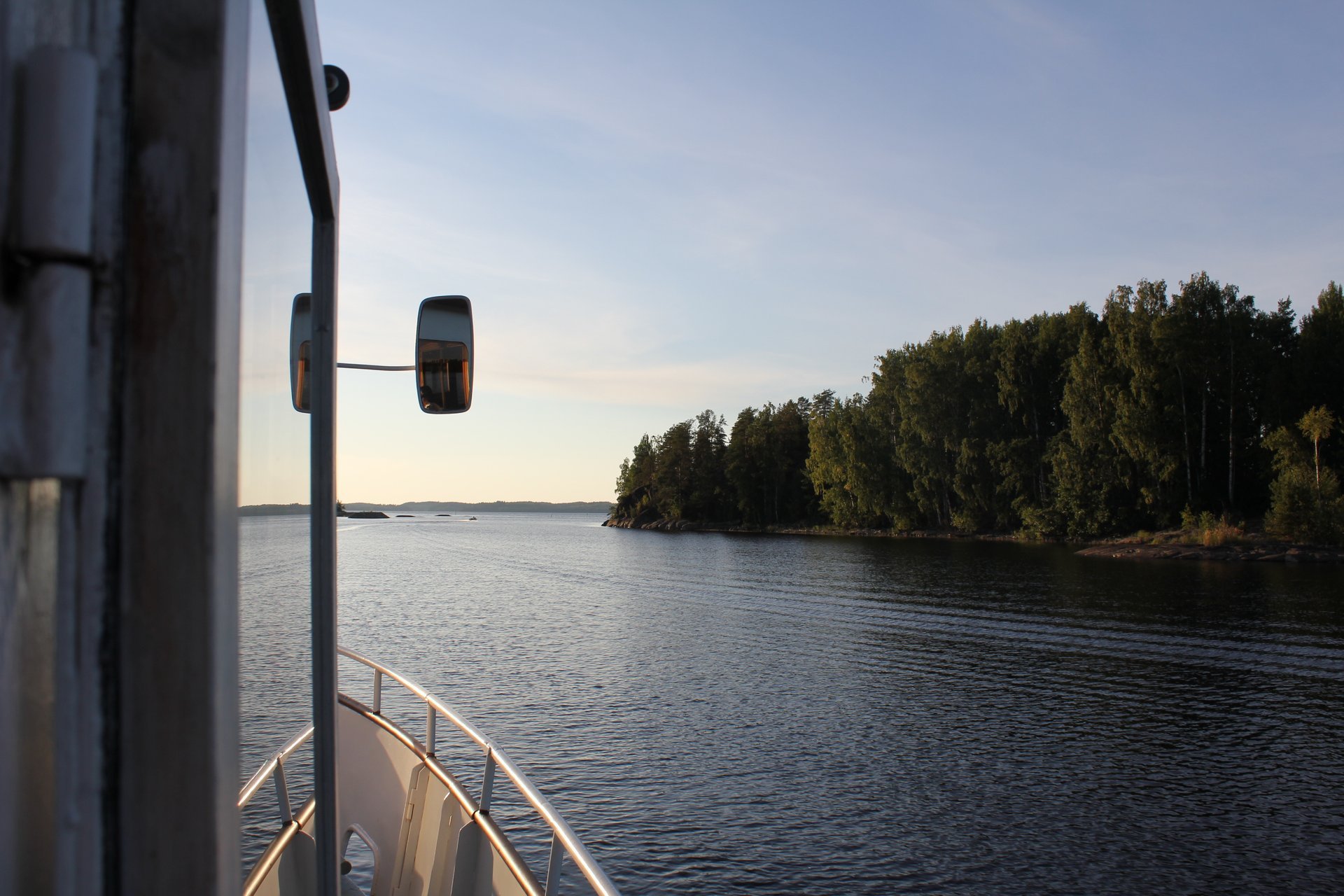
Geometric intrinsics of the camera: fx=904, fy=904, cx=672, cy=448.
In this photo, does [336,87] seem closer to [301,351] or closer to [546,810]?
[301,351]

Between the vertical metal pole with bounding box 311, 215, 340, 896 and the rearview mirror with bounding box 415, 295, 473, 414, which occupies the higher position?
the rearview mirror with bounding box 415, 295, 473, 414

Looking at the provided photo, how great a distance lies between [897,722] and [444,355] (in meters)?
15.4

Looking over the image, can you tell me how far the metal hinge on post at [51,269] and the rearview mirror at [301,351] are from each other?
84cm

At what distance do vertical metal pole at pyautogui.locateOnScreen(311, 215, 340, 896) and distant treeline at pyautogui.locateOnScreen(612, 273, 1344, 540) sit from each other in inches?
1963

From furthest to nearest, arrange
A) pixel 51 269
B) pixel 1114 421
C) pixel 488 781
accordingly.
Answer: pixel 1114 421
pixel 488 781
pixel 51 269

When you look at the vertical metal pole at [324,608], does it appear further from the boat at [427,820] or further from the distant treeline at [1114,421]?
the distant treeline at [1114,421]

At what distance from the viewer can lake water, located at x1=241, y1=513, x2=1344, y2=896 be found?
9.61m

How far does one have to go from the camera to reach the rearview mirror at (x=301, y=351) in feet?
4.73

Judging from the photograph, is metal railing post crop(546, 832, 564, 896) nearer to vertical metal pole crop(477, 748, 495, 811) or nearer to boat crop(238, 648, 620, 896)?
boat crop(238, 648, 620, 896)

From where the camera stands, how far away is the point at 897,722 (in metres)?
16.1

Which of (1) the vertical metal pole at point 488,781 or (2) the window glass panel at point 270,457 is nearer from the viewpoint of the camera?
(2) the window glass panel at point 270,457

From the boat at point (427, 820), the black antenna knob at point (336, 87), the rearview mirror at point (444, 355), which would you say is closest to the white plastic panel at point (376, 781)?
the boat at point (427, 820)

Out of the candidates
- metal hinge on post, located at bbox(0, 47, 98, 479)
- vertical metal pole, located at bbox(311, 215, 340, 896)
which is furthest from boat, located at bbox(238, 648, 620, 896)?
metal hinge on post, located at bbox(0, 47, 98, 479)

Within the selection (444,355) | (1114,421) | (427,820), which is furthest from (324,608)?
(1114,421)
